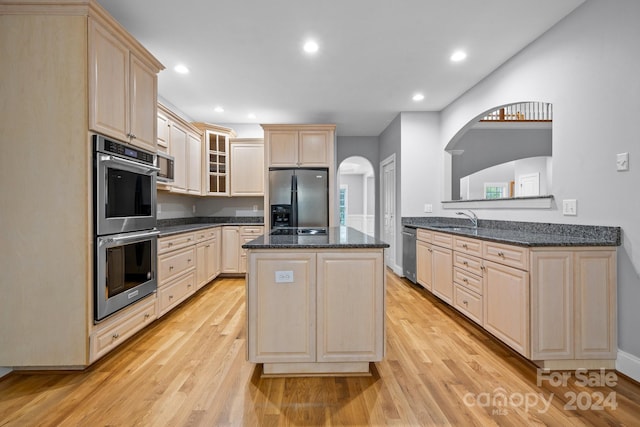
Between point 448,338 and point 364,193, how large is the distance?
867 centimetres

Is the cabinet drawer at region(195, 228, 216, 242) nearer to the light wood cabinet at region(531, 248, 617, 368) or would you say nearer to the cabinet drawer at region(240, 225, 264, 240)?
the cabinet drawer at region(240, 225, 264, 240)

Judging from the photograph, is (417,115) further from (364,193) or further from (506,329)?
(364,193)

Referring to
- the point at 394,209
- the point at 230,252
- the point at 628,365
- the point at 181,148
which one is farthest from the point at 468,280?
the point at 181,148

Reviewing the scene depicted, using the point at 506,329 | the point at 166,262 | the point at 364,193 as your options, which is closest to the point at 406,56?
the point at 506,329

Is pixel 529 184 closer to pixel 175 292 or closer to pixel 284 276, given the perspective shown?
pixel 284 276

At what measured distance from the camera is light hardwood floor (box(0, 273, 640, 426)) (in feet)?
5.30

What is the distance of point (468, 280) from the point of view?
2883 millimetres

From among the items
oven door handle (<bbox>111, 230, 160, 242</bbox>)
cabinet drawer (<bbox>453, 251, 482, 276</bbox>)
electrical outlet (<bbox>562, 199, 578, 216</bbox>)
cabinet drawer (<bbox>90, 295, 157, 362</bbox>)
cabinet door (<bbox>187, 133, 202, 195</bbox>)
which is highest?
cabinet door (<bbox>187, 133, 202, 195</bbox>)

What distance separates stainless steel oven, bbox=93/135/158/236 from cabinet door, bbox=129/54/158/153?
11cm

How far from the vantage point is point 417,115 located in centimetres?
484

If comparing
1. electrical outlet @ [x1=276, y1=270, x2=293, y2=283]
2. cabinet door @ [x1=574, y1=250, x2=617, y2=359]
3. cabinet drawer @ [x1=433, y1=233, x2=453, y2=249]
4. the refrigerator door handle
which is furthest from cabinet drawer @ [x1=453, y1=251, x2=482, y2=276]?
the refrigerator door handle

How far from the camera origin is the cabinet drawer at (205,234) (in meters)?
3.96

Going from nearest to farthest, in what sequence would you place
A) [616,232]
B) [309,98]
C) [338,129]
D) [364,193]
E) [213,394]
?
[213,394], [616,232], [309,98], [338,129], [364,193]

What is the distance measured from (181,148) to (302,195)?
1845mm
